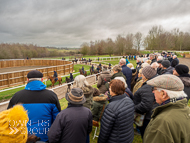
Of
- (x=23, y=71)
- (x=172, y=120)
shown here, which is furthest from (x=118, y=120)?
(x=23, y=71)

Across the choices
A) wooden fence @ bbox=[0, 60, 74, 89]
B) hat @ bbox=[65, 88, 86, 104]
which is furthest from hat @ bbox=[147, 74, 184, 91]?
wooden fence @ bbox=[0, 60, 74, 89]

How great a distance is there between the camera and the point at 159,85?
1384 millimetres

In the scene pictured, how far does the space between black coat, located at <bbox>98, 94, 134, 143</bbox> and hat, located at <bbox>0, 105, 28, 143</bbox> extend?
1.16m

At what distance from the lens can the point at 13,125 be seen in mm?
1021

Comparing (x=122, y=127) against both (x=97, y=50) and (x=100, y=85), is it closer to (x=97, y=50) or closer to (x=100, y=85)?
(x=100, y=85)

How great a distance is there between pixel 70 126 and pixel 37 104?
0.70 m

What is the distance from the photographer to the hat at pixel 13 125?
991mm

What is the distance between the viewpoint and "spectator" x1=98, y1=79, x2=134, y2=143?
1757mm

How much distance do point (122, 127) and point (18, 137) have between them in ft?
4.75

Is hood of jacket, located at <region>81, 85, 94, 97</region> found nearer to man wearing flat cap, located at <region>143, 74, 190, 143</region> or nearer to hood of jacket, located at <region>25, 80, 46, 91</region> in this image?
hood of jacket, located at <region>25, 80, 46, 91</region>

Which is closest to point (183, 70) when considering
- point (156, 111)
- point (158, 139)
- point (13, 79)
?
point (156, 111)

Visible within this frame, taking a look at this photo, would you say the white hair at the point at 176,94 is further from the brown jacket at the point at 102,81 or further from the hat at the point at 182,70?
the brown jacket at the point at 102,81

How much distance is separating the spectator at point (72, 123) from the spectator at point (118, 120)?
0.32m

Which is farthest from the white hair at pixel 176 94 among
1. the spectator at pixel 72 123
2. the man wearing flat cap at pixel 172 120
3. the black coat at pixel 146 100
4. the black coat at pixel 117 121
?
the spectator at pixel 72 123
